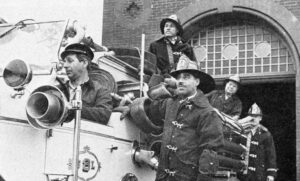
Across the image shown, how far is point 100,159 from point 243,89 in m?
9.52

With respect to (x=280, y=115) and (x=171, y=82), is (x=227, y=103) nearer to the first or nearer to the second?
(x=171, y=82)

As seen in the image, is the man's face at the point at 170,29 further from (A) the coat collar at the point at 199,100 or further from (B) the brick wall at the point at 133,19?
(B) the brick wall at the point at 133,19

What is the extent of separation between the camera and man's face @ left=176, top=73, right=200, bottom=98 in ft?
17.3

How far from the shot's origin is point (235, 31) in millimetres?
12766

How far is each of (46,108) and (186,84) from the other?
54.4 inches

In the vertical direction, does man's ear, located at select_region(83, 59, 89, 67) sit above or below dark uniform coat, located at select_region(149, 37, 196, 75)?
below

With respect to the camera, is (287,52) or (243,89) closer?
(287,52)

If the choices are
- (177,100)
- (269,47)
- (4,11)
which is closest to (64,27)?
(177,100)

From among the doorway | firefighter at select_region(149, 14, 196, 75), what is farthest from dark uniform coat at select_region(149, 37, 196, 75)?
the doorway

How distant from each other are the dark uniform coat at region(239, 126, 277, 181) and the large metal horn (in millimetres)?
5138

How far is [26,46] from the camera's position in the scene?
5312 millimetres

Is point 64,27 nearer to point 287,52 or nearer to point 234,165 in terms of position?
point 234,165

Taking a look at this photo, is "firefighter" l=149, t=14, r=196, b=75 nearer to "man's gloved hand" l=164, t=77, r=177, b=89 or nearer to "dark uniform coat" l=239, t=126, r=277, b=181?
"man's gloved hand" l=164, t=77, r=177, b=89

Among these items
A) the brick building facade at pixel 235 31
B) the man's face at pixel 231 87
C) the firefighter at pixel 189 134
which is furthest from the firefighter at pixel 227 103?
the brick building facade at pixel 235 31
